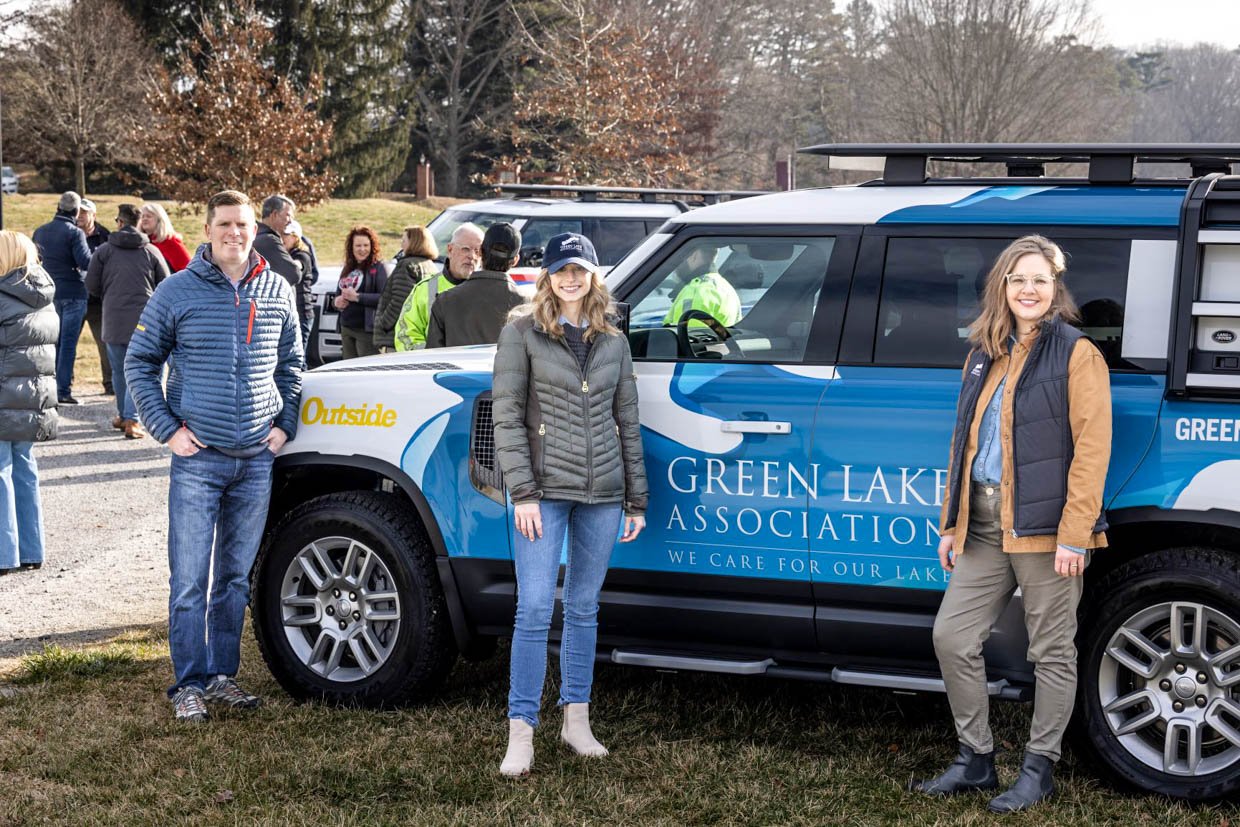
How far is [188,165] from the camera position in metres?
30.3

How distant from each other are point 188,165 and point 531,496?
28.0 m

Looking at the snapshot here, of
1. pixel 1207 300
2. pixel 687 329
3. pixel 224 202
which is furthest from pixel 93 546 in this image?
pixel 1207 300

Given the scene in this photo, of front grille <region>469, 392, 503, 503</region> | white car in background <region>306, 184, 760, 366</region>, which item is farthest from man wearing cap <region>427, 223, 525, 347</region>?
white car in background <region>306, 184, 760, 366</region>

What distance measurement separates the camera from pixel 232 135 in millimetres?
29938

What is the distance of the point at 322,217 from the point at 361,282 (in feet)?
101

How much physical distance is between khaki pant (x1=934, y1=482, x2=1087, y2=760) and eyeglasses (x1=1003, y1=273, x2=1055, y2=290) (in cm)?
63

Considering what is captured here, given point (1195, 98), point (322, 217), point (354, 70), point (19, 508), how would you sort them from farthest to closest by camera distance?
point (1195, 98) → point (354, 70) → point (322, 217) → point (19, 508)

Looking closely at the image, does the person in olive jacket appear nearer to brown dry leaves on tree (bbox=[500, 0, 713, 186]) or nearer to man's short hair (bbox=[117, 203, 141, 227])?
man's short hair (bbox=[117, 203, 141, 227])

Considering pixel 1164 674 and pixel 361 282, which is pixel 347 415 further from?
pixel 361 282

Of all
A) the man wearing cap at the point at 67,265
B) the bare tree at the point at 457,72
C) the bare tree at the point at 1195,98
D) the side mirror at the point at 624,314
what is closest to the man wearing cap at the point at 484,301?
the side mirror at the point at 624,314

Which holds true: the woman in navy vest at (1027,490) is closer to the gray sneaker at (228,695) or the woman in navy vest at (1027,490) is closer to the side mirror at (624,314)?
the side mirror at (624,314)

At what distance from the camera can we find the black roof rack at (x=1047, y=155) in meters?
4.59

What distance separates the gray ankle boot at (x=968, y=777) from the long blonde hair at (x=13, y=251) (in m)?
5.24

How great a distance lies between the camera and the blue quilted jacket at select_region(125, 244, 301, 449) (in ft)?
17.1
